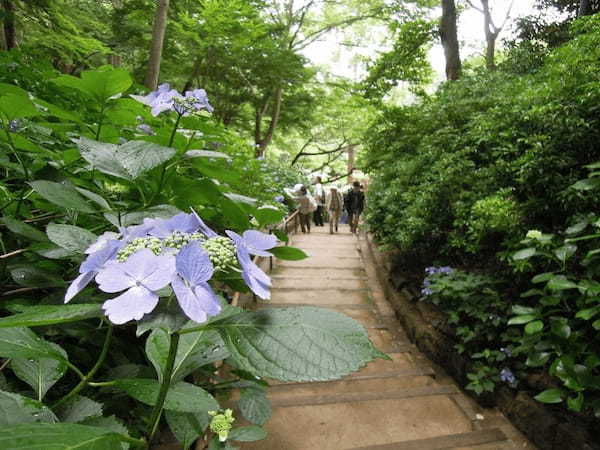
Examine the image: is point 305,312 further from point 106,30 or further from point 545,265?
point 106,30

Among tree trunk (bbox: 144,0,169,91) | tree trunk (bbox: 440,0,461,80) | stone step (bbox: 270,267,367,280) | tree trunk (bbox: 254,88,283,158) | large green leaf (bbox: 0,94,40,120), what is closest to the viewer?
large green leaf (bbox: 0,94,40,120)

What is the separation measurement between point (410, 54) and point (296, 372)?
26.5 feet

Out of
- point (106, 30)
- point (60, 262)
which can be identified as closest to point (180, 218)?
point (60, 262)

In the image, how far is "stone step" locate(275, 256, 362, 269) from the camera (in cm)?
612

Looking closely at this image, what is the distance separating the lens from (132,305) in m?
0.46

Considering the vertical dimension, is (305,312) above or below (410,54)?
below

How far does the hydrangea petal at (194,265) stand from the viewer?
1.51 feet

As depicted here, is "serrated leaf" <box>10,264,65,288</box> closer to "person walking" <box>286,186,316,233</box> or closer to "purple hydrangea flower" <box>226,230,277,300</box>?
"purple hydrangea flower" <box>226,230,277,300</box>

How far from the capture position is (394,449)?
207cm

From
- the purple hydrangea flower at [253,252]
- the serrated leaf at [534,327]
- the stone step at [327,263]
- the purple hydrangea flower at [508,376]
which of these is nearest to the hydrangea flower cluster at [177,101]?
the purple hydrangea flower at [253,252]

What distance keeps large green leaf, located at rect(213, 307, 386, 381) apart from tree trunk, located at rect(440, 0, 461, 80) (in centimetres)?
793

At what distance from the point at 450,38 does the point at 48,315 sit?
8413 millimetres

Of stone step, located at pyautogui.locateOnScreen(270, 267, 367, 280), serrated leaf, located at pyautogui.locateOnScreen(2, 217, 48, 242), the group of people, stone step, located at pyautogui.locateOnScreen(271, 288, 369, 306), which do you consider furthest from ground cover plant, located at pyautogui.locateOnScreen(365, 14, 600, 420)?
the group of people

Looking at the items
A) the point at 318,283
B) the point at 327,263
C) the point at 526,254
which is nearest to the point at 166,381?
the point at 526,254
